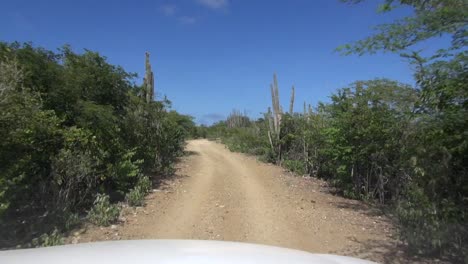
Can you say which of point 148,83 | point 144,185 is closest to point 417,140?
point 144,185

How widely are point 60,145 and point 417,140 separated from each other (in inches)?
261

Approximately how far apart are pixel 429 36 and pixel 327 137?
7.41m

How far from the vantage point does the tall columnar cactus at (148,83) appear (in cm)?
1337

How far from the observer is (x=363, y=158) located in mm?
10266

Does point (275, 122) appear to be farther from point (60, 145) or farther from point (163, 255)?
point (163, 255)

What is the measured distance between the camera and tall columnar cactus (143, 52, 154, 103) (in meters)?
13.4

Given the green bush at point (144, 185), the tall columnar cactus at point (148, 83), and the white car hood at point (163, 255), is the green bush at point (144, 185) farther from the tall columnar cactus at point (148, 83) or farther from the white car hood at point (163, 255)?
the white car hood at point (163, 255)

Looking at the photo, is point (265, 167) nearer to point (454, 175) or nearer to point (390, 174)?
point (390, 174)

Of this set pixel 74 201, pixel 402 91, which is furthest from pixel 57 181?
pixel 402 91

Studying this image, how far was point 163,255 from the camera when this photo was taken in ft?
7.68

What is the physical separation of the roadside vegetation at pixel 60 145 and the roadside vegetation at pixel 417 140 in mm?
5261

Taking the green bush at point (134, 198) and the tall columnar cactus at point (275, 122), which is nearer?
the green bush at point (134, 198)

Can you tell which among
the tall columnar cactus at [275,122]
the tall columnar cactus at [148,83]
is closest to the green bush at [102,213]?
the tall columnar cactus at [148,83]

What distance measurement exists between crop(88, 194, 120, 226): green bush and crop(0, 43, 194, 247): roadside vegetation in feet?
0.06
